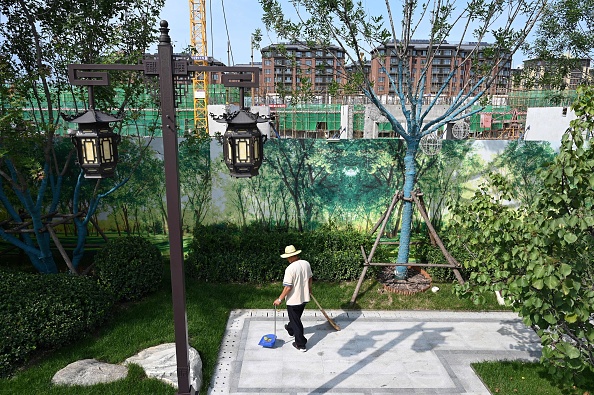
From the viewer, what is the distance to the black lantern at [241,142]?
3855 millimetres

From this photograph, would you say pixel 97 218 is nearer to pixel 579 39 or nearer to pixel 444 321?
pixel 444 321

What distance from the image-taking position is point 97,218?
1037 cm

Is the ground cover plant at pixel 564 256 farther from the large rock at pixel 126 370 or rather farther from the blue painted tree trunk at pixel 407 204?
the blue painted tree trunk at pixel 407 204

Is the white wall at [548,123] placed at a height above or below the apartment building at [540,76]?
below

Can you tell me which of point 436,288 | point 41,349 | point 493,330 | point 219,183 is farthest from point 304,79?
point 41,349

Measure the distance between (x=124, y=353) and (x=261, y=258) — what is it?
3.49 m

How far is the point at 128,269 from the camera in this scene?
26.6ft

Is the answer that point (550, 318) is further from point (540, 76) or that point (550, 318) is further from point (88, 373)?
point (540, 76)

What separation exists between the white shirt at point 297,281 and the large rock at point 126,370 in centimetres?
161

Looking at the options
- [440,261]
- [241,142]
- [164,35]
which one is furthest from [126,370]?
[440,261]

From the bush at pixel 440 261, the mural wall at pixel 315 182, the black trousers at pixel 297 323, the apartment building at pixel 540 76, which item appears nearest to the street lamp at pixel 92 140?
the black trousers at pixel 297 323

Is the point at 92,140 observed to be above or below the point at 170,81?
below

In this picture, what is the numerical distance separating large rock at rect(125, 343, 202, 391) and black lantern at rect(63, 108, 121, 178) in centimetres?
315

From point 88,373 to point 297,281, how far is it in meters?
3.11
